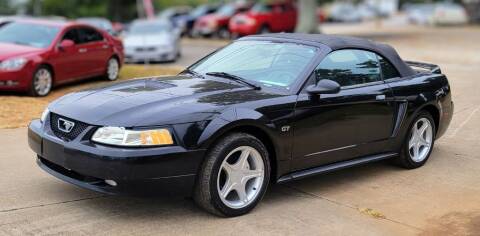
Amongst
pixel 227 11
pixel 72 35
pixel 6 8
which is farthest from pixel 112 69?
pixel 6 8

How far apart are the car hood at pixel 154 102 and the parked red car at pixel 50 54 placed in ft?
19.0

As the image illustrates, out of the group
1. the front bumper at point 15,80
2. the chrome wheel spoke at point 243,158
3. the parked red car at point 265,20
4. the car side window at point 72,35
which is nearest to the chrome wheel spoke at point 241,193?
the chrome wheel spoke at point 243,158

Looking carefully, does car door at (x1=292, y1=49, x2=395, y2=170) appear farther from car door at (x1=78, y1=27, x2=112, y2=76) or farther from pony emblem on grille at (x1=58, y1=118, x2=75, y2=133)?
car door at (x1=78, y1=27, x2=112, y2=76)

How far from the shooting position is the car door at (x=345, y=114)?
17.6 ft

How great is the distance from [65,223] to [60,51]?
24.9 feet

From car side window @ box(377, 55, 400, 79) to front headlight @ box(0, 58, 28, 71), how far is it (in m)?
6.84

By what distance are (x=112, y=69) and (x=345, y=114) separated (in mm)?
9065

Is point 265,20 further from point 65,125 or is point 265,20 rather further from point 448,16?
point 65,125

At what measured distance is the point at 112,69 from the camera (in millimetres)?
13828

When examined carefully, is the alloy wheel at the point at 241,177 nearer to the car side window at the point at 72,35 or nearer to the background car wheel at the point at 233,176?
the background car wheel at the point at 233,176

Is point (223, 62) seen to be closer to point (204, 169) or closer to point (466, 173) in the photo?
point (204, 169)

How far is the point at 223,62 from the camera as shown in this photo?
6129 millimetres

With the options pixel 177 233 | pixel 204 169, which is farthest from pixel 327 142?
pixel 177 233

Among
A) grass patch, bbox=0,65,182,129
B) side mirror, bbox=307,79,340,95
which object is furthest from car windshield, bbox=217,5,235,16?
side mirror, bbox=307,79,340,95
